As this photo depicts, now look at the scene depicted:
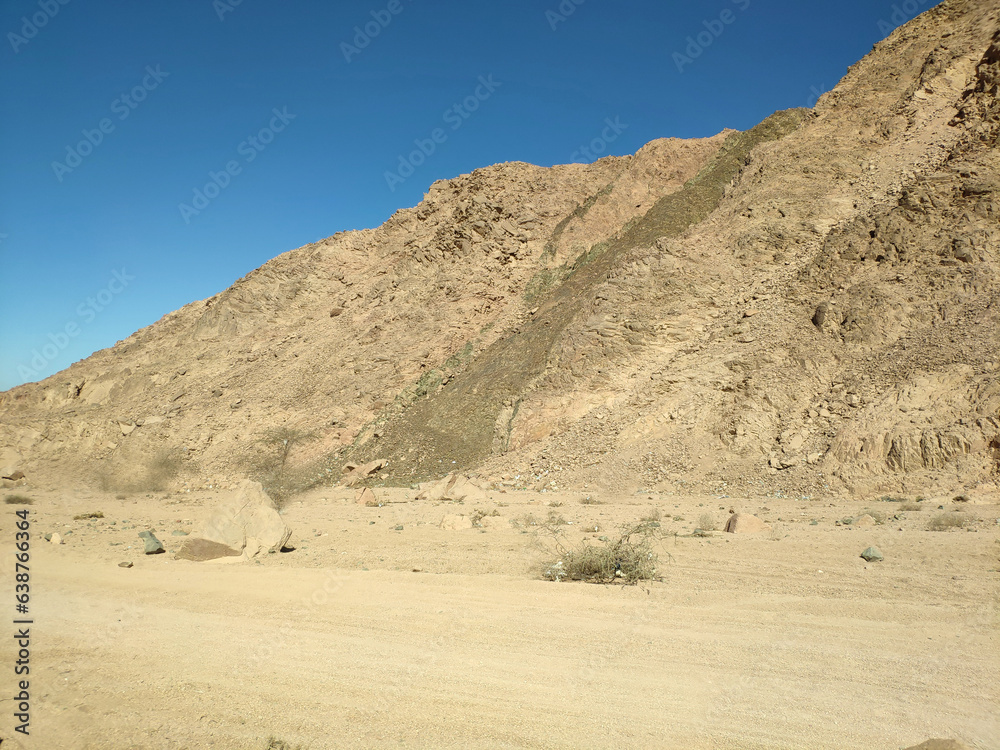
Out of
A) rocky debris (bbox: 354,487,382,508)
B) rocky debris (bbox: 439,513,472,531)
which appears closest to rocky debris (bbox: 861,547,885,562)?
rocky debris (bbox: 439,513,472,531)

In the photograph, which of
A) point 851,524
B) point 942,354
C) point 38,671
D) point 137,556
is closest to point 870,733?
point 38,671

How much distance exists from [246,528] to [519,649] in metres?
5.13

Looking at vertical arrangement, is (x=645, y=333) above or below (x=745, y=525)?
above

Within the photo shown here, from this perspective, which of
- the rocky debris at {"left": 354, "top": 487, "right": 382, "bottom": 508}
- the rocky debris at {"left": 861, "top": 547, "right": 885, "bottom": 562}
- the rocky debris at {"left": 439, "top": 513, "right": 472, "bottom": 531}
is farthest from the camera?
the rocky debris at {"left": 354, "top": 487, "right": 382, "bottom": 508}

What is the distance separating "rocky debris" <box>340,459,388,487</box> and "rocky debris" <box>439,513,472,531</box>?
861cm

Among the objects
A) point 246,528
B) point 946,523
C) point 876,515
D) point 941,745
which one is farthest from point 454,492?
point 941,745

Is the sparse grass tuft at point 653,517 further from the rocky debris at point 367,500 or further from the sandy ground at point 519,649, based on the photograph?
the rocky debris at point 367,500

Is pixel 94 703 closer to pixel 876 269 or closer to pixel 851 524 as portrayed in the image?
pixel 851 524

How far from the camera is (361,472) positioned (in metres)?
17.5

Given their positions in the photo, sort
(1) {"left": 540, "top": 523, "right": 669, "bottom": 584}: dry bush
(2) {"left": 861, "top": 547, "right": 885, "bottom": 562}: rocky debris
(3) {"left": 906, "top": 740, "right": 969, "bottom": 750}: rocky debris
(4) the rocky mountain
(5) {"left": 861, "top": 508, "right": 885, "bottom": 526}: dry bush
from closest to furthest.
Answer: (3) {"left": 906, "top": 740, "right": 969, "bottom": 750}: rocky debris
(1) {"left": 540, "top": 523, "right": 669, "bottom": 584}: dry bush
(2) {"left": 861, "top": 547, "right": 885, "bottom": 562}: rocky debris
(5) {"left": 861, "top": 508, "right": 885, "bottom": 526}: dry bush
(4) the rocky mountain

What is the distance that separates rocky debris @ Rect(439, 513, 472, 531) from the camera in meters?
9.05

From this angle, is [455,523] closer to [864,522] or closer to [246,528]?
[246,528]

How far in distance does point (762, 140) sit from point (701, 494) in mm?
19312

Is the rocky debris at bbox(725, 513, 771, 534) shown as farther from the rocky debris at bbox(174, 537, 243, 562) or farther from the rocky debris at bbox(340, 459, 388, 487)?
the rocky debris at bbox(340, 459, 388, 487)
